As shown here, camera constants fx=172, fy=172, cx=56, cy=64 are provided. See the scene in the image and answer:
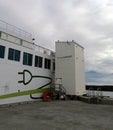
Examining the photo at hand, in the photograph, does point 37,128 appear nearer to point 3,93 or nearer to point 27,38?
point 3,93

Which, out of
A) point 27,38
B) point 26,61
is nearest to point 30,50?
point 26,61

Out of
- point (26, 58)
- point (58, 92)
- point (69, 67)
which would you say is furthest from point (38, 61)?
point (58, 92)

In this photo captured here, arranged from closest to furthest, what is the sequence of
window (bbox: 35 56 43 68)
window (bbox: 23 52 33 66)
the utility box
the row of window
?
the row of window, window (bbox: 23 52 33 66), window (bbox: 35 56 43 68), the utility box

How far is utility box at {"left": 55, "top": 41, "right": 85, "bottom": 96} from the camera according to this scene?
20672 mm

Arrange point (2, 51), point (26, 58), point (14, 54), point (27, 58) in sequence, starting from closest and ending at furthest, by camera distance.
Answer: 1. point (2, 51)
2. point (14, 54)
3. point (26, 58)
4. point (27, 58)

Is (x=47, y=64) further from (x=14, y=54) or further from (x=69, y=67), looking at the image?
(x=14, y=54)

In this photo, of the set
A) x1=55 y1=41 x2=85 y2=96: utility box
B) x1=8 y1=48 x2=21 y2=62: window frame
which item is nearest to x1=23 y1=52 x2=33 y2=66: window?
x1=8 y1=48 x2=21 y2=62: window frame

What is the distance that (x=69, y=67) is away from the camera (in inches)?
824

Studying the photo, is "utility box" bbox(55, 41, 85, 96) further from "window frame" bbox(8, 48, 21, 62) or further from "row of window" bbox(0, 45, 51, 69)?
"window frame" bbox(8, 48, 21, 62)

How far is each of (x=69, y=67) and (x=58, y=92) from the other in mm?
3297

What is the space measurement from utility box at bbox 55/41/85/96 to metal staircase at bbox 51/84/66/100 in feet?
1.27

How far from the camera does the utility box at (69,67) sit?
20672 millimetres

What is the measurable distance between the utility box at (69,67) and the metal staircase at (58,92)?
39cm

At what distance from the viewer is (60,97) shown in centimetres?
2028
